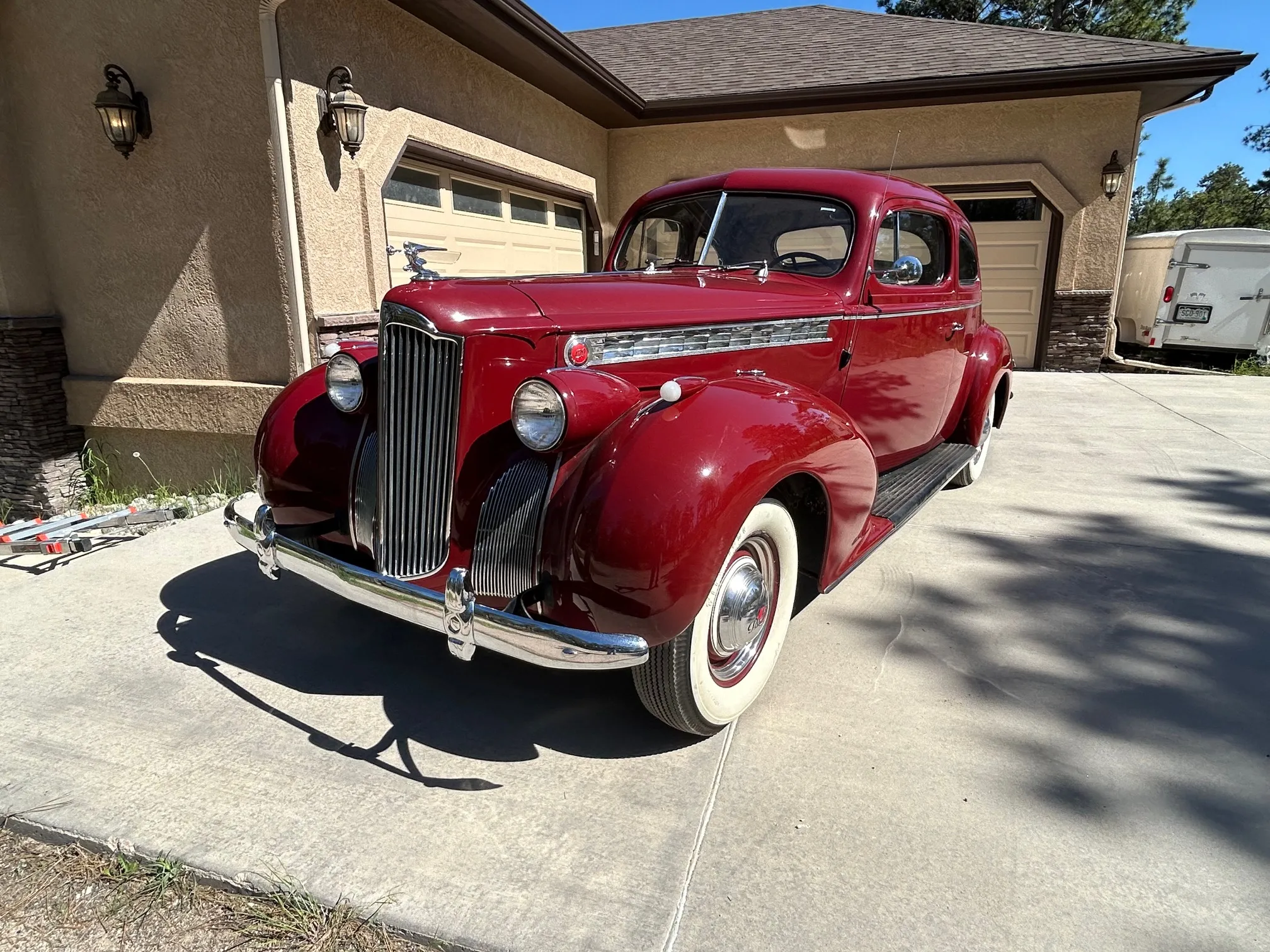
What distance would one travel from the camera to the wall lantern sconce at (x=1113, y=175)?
29.2 ft

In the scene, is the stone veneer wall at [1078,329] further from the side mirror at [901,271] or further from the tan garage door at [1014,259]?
the side mirror at [901,271]

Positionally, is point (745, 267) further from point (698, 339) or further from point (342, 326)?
point (342, 326)

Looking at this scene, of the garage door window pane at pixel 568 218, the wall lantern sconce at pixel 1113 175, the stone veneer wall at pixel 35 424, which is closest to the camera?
the stone veneer wall at pixel 35 424

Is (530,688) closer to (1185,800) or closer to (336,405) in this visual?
(336,405)

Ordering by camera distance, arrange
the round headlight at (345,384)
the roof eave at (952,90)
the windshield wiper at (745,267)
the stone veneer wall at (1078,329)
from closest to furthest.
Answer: the round headlight at (345,384) < the windshield wiper at (745,267) < the roof eave at (952,90) < the stone veneer wall at (1078,329)

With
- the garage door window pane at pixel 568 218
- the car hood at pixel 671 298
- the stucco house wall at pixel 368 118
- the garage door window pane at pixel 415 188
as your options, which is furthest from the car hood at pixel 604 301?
the garage door window pane at pixel 568 218

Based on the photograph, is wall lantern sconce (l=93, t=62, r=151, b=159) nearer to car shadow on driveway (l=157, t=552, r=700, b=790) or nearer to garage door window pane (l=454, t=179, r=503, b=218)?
garage door window pane (l=454, t=179, r=503, b=218)

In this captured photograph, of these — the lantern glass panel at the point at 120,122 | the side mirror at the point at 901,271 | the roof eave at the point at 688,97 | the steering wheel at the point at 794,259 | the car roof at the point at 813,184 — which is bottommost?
the side mirror at the point at 901,271

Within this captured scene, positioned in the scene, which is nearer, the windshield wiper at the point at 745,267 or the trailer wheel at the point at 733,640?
the trailer wheel at the point at 733,640

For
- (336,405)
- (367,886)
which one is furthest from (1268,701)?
(336,405)

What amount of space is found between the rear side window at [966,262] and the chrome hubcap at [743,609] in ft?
9.15

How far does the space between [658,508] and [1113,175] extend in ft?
32.5

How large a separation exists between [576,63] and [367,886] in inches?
309

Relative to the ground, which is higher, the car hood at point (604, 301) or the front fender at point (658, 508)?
the car hood at point (604, 301)
